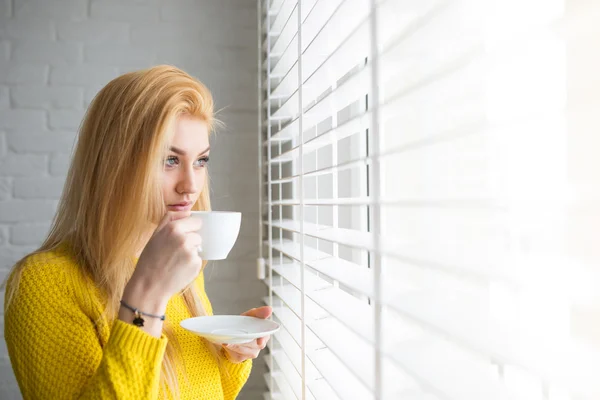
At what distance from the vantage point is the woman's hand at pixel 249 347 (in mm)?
1169

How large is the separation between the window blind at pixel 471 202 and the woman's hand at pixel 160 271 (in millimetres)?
221

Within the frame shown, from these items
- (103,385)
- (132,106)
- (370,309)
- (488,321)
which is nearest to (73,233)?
(132,106)

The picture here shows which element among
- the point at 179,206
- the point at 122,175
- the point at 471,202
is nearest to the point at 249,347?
the point at 179,206

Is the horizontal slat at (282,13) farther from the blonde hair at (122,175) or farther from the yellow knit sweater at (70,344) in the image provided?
the yellow knit sweater at (70,344)

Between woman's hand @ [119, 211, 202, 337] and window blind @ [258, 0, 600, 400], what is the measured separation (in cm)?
22

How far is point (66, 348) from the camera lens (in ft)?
3.16

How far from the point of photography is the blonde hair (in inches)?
42.6

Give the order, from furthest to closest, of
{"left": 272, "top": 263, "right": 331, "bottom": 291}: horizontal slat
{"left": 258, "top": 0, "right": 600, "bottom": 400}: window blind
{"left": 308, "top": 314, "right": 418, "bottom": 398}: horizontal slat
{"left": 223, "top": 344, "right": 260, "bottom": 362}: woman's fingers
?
{"left": 223, "top": 344, "right": 260, "bottom": 362}: woman's fingers → {"left": 272, "top": 263, "right": 331, "bottom": 291}: horizontal slat → {"left": 308, "top": 314, "right": 418, "bottom": 398}: horizontal slat → {"left": 258, "top": 0, "right": 600, "bottom": 400}: window blind

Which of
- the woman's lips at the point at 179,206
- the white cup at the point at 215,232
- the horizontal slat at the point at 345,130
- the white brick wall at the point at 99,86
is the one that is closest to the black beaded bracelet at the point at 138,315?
the white cup at the point at 215,232

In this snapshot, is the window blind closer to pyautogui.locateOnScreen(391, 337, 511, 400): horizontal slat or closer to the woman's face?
pyautogui.locateOnScreen(391, 337, 511, 400): horizontal slat

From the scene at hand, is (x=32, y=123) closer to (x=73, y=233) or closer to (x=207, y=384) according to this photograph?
(x=73, y=233)

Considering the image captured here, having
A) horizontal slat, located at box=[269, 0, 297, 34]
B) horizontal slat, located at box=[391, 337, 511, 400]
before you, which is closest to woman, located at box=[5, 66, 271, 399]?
horizontal slat, located at box=[269, 0, 297, 34]

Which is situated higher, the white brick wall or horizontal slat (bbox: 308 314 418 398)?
the white brick wall

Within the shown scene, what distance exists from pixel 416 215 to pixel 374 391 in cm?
38
